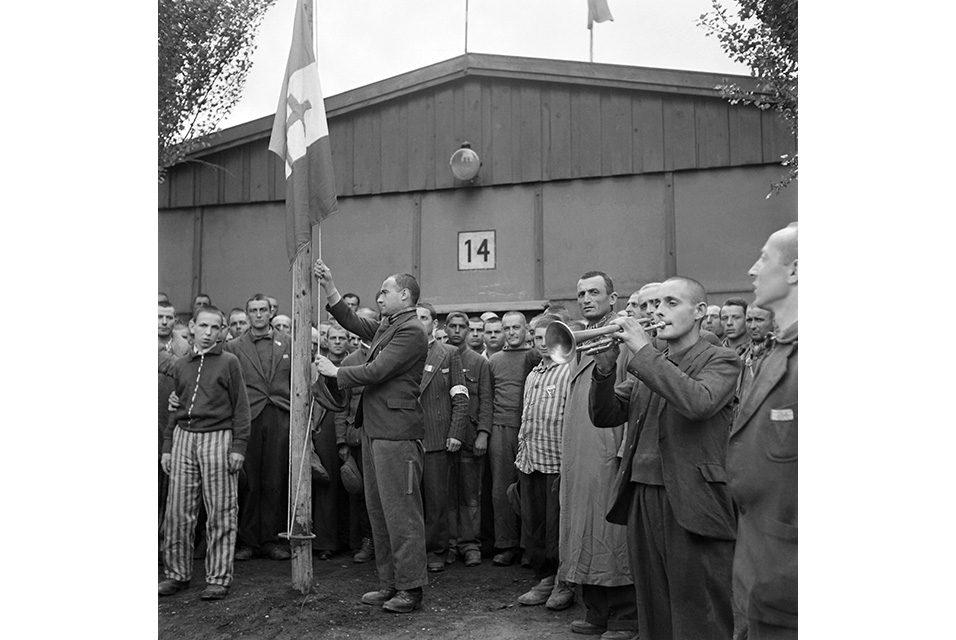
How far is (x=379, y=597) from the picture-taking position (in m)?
5.60

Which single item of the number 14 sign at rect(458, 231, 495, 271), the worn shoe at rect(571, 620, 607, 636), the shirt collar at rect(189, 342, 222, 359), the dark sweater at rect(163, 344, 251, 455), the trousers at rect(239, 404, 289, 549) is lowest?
the worn shoe at rect(571, 620, 607, 636)

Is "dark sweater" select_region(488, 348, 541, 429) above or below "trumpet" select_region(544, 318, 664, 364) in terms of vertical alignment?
below

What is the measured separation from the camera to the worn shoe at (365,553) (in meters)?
7.12

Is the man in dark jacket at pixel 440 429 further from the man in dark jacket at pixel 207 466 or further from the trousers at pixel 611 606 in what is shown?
the trousers at pixel 611 606

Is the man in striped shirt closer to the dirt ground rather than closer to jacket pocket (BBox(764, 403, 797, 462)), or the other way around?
the dirt ground

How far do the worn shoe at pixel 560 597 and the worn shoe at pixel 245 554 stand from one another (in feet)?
8.65

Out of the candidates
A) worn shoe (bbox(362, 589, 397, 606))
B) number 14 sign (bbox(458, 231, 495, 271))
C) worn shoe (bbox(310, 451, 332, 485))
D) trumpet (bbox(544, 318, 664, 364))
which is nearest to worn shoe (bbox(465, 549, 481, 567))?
worn shoe (bbox(310, 451, 332, 485))

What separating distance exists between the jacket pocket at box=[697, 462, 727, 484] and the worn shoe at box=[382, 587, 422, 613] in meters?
2.30

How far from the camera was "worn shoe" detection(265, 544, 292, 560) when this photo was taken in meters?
7.12

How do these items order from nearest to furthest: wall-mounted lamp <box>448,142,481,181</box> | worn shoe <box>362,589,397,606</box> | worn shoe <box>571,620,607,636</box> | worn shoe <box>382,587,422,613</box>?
worn shoe <box>571,620,607,636</box>
worn shoe <box>382,587,422,613</box>
worn shoe <box>362,589,397,606</box>
wall-mounted lamp <box>448,142,481,181</box>

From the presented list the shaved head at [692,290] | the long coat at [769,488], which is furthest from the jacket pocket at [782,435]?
the shaved head at [692,290]

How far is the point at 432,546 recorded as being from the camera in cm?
700

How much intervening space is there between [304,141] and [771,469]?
390cm
